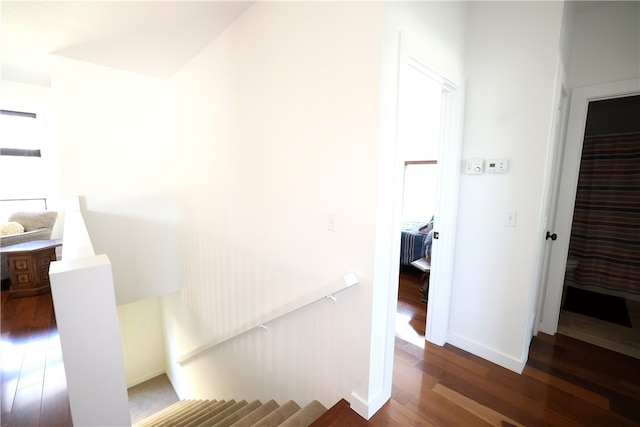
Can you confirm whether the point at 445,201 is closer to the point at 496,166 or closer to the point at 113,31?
the point at 496,166

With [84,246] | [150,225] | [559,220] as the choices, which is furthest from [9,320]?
[559,220]

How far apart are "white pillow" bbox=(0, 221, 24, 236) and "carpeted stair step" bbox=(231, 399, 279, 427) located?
11.0 feet

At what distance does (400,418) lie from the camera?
1.60 m

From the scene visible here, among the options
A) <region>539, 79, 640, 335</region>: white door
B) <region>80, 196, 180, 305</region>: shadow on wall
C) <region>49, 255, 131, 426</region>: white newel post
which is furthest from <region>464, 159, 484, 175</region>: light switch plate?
<region>80, 196, 180, 305</region>: shadow on wall

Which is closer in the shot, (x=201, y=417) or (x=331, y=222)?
(x=331, y=222)

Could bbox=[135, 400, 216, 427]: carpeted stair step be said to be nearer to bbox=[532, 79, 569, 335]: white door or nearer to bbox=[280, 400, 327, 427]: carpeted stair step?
bbox=[280, 400, 327, 427]: carpeted stair step

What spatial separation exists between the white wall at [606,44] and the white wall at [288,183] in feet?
7.15

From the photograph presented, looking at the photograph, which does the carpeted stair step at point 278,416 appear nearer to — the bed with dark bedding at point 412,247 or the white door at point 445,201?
the white door at point 445,201

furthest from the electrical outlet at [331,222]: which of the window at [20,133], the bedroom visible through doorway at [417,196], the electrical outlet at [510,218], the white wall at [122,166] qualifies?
the window at [20,133]

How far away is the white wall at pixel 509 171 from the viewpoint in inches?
72.5

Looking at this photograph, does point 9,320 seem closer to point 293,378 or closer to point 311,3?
point 293,378

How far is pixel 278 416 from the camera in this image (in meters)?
1.81

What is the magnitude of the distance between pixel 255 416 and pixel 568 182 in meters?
3.25

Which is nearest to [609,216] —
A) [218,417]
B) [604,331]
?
[604,331]
